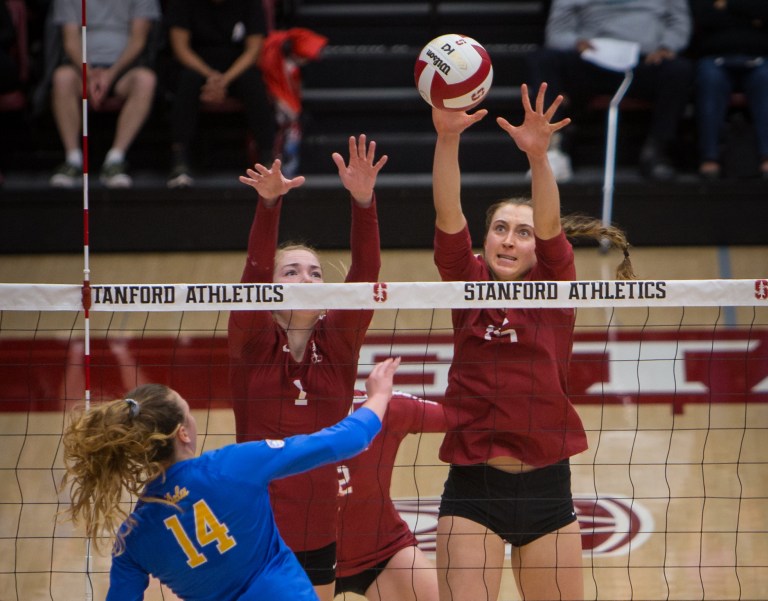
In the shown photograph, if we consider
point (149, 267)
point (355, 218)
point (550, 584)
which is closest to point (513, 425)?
point (550, 584)

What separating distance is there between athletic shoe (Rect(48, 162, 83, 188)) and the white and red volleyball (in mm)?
4911

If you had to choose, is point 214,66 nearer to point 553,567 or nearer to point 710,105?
point 710,105

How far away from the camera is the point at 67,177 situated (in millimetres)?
8695

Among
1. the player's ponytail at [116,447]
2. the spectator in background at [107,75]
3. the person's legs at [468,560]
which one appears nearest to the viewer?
the player's ponytail at [116,447]

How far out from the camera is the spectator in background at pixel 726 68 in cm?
868

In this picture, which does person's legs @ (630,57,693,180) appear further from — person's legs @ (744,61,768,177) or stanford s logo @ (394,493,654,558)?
stanford s logo @ (394,493,654,558)

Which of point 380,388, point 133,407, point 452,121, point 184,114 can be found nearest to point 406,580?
point 380,388

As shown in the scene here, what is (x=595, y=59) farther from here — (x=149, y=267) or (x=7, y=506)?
(x=7, y=506)

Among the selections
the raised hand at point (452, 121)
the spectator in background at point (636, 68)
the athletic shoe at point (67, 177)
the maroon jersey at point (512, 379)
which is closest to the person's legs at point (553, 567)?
the maroon jersey at point (512, 379)

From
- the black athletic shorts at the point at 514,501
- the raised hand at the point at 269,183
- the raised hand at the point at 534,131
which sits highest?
the raised hand at the point at 534,131

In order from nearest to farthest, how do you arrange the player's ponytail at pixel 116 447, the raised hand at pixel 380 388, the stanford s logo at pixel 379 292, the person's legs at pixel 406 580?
the player's ponytail at pixel 116 447, the raised hand at pixel 380 388, the stanford s logo at pixel 379 292, the person's legs at pixel 406 580

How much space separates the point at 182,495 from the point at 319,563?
0.93 metres

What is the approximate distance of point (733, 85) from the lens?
8.95 meters

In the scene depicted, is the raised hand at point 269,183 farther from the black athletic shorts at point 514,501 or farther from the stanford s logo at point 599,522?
the stanford s logo at point 599,522
